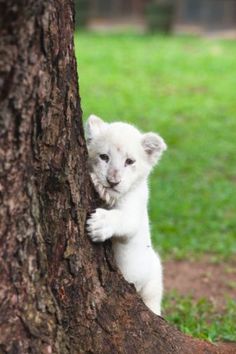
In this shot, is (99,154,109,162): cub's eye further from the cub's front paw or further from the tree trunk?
the cub's front paw

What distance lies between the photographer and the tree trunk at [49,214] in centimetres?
324

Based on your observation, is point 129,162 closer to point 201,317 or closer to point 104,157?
point 104,157

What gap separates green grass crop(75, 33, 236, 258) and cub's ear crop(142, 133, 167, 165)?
3.84 metres

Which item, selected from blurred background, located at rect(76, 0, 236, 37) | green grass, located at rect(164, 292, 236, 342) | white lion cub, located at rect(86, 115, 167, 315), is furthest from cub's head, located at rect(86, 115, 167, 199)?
blurred background, located at rect(76, 0, 236, 37)

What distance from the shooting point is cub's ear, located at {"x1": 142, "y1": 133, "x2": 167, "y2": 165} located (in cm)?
444

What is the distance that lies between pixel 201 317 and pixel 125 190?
2.32 metres

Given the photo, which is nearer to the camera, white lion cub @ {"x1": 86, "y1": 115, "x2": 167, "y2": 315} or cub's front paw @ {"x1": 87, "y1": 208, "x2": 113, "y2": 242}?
cub's front paw @ {"x1": 87, "y1": 208, "x2": 113, "y2": 242}

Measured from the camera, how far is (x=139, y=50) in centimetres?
2147

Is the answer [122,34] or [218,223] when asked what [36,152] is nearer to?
[218,223]

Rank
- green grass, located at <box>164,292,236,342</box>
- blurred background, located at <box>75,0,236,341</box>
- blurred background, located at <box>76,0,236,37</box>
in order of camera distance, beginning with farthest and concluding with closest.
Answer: blurred background, located at <box>76,0,236,37</box>, blurred background, located at <box>75,0,236,341</box>, green grass, located at <box>164,292,236,342</box>

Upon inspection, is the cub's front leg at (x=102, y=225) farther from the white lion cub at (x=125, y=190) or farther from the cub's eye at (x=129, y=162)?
the cub's eye at (x=129, y=162)

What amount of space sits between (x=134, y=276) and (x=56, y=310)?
913 millimetres

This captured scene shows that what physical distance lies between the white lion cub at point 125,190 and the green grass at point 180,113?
376 cm

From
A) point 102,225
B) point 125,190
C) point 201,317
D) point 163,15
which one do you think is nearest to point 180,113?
point 201,317
